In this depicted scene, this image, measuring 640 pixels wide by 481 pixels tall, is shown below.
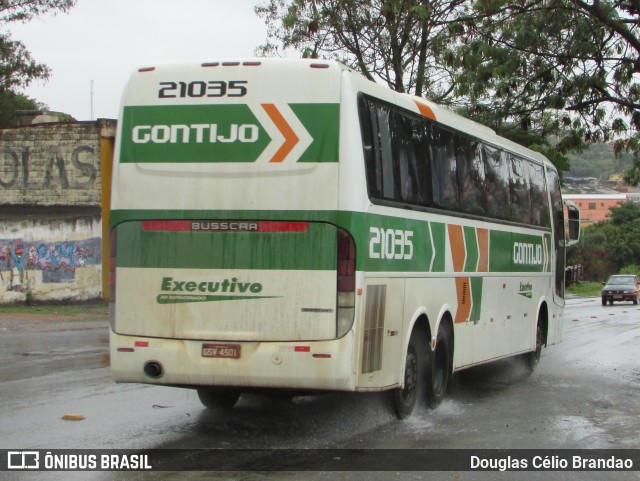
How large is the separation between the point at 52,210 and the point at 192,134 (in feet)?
69.3

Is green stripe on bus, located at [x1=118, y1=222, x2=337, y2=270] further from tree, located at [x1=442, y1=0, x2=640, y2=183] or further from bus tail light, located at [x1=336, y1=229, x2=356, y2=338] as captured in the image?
tree, located at [x1=442, y1=0, x2=640, y2=183]

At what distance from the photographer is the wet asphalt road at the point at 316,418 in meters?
8.27

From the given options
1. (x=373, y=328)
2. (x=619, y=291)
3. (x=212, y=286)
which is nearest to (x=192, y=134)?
(x=212, y=286)

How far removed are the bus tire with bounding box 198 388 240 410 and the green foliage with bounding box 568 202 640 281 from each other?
76278mm

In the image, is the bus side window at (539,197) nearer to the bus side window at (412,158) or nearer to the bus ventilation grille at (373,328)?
the bus side window at (412,158)

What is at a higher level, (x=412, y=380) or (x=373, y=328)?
(x=373, y=328)

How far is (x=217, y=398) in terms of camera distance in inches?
400

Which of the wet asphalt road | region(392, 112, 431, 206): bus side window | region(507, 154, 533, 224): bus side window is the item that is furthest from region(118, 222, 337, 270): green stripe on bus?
region(507, 154, 533, 224): bus side window

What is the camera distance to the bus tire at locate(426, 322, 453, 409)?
1059 cm

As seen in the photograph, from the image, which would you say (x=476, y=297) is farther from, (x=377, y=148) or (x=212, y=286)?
(x=212, y=286)

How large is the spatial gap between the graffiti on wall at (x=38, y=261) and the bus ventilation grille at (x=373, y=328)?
68.2ft

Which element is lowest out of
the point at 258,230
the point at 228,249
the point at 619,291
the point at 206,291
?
the point at 619,291

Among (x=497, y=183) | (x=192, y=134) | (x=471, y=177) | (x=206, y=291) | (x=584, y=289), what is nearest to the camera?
(x=206, y=291)

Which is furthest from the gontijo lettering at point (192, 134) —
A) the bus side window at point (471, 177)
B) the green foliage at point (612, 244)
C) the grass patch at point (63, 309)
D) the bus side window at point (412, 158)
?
the green foliage at point (612, 244)
